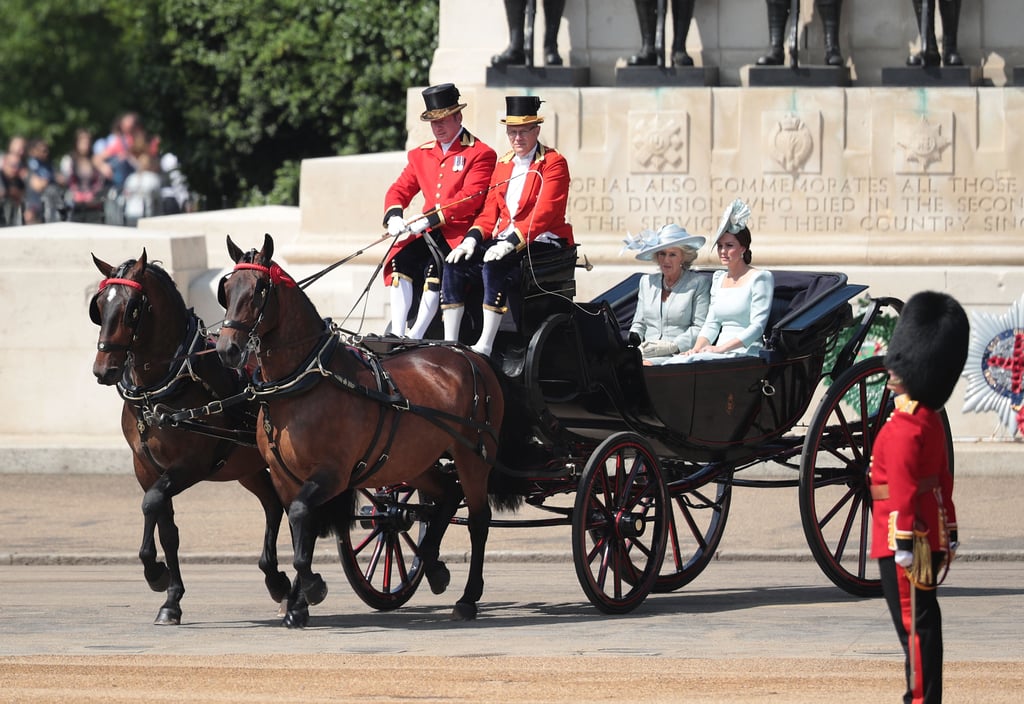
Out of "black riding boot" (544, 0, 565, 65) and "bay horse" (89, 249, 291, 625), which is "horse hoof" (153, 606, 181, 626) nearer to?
"bay horse" (89, 249, 291, 625)

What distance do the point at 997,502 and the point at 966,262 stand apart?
9.93 feet

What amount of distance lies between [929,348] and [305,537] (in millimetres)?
3205

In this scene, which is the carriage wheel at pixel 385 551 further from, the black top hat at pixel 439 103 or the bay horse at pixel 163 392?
the black top hat at pixel 439 103

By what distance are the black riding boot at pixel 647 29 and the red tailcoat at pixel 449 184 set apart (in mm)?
6252

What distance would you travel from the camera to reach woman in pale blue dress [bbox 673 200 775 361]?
11391mm

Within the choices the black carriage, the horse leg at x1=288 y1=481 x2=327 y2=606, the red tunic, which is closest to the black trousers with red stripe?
the red tunic

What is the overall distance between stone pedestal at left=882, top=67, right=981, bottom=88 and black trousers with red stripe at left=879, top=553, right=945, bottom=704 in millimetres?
10298

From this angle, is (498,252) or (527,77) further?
(527,77)

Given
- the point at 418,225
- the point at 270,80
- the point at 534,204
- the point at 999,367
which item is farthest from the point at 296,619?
the point at 270,80

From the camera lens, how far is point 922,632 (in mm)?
7719

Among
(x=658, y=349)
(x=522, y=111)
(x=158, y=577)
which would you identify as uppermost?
(x=522, y=111)

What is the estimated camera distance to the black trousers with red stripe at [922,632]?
7.66 meters

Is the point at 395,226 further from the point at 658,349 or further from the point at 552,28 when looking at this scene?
the point at 552,28

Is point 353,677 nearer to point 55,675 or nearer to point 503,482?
point 55,675
